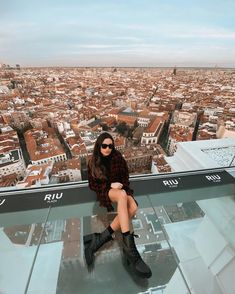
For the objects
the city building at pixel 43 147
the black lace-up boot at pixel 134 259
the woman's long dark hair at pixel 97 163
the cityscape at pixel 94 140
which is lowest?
the city building at pixel 43 147

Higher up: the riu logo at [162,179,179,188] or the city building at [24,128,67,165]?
the riu logo at [162,179,179,188]

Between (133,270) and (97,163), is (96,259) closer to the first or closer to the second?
(133,270)

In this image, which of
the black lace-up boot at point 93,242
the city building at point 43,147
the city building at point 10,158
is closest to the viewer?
the black lace-up boot at point 93,242

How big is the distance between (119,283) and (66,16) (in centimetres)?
255

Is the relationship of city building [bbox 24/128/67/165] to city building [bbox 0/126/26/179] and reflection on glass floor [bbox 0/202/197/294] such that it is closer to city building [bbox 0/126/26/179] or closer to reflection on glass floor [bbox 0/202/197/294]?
city building [bbox 0/126/26/179]

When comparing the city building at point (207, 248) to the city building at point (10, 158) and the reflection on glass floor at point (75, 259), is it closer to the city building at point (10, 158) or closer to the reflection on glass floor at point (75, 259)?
the reflection on glass floor at point (75, 259)

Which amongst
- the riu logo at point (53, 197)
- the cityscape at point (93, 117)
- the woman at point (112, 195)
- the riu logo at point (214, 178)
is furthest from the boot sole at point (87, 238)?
the cityscape at point (93, 117)

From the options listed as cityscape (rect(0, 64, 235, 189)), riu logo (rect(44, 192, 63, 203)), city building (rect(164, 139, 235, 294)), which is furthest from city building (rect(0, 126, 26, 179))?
city building (rect(164, 139, 235, 294))

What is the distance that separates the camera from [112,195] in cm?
108

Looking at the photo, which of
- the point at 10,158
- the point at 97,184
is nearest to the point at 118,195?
the point at 97,184

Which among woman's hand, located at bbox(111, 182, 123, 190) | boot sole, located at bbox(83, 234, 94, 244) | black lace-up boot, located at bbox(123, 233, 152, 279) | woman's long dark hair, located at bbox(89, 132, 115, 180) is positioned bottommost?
boot sole, located at bbox(83, 234, 94, 244)

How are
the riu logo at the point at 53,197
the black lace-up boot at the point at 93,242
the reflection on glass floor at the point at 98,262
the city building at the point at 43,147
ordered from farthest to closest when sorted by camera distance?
the city building at the point at 43,147
the riu logo at the point at 53,197
the black lace-up boot at the point at 93,242
the reflection on glass floor at the point at 98,262

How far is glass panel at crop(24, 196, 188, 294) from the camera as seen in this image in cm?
84

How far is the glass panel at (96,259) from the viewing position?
0.84m
